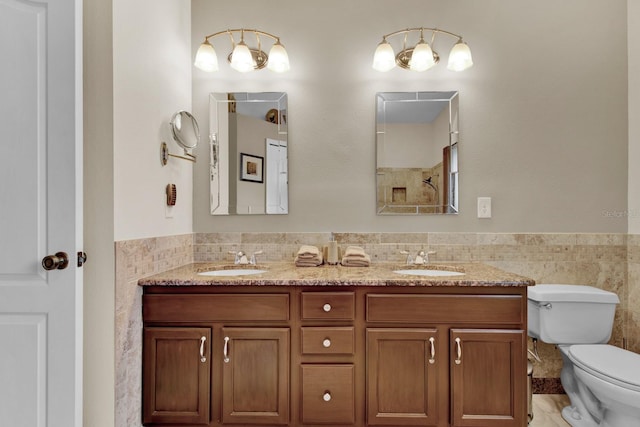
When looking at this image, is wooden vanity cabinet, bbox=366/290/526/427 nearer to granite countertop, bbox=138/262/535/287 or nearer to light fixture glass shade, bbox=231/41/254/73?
granite countertop, bbox=138/262/535/287

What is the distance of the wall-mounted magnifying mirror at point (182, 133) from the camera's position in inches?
67.1

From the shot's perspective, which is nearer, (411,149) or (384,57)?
(384,57)

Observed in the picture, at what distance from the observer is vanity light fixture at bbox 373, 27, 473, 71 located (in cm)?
191

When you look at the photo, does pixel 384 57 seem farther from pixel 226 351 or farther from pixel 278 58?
pixel 226 351

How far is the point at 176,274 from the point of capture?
161 centimetres

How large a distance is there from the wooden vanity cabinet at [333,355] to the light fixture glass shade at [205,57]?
4.34 feet

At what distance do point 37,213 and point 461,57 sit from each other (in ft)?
7.36

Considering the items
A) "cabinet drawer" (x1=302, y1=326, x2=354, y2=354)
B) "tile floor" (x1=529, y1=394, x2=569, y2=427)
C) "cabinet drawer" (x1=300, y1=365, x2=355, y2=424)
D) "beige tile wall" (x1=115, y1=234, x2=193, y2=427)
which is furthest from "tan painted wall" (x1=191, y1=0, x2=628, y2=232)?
"tile floor" (x1=529, y1=394, x2=569, y2=427)

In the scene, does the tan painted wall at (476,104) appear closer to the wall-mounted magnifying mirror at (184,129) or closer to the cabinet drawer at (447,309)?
the wall-mounted magnifying mirror at (184,129)

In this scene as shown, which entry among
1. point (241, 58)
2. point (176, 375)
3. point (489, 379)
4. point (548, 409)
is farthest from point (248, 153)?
point (548, 409)

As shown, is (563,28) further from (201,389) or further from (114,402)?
(114,402)

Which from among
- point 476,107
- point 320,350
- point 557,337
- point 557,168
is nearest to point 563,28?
point 476,107

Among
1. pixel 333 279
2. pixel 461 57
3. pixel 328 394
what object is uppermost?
pixel 461 57

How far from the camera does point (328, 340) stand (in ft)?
4.84
